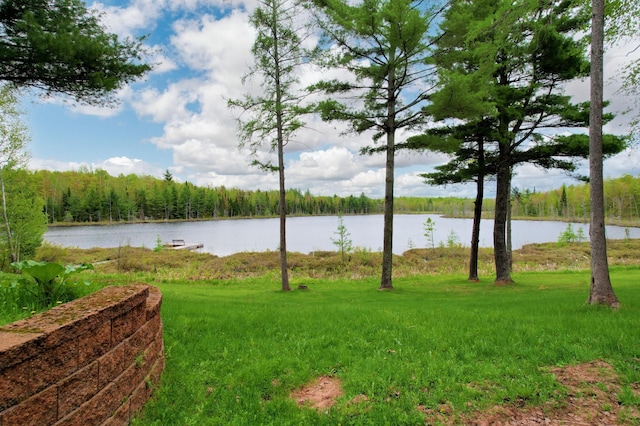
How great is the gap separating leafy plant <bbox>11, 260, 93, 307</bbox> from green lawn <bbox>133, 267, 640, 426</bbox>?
4.47 ft

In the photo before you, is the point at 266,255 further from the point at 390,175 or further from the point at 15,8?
the point at 15,8

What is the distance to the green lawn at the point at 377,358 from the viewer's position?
2992mm

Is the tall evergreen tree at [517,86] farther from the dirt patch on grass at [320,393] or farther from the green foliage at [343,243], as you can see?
the green foliage at [343,243]

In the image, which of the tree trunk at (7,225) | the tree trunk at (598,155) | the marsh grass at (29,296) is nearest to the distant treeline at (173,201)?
the tree trunk at (7,225)

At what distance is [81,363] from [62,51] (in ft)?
20.5

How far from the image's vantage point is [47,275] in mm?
3332

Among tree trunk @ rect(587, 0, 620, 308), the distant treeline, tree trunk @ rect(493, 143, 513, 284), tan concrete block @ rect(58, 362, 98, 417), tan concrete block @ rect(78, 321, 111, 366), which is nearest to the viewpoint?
tan concrete block @ rect(58, 362, 98, 417)

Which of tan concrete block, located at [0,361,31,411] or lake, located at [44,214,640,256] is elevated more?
tan concrete block, located at [0,361,31,411]

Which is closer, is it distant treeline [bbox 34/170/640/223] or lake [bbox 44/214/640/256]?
lake [bbox 44/214/640/256]

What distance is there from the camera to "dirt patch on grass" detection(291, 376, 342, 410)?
3.13m

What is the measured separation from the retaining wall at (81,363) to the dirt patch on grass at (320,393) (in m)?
1.39

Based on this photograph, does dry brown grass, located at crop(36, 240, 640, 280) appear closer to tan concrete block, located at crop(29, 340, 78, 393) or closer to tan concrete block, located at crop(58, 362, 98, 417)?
tan concrete block, located at crop(58, 362, 98, 417)

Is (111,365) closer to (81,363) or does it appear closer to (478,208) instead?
(81,363)

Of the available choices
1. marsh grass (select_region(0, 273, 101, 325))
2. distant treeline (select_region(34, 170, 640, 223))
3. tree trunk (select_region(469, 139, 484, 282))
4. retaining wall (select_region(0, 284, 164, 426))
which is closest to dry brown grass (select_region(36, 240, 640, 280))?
tree trunk (select_region(469, 139, 484, 282))
